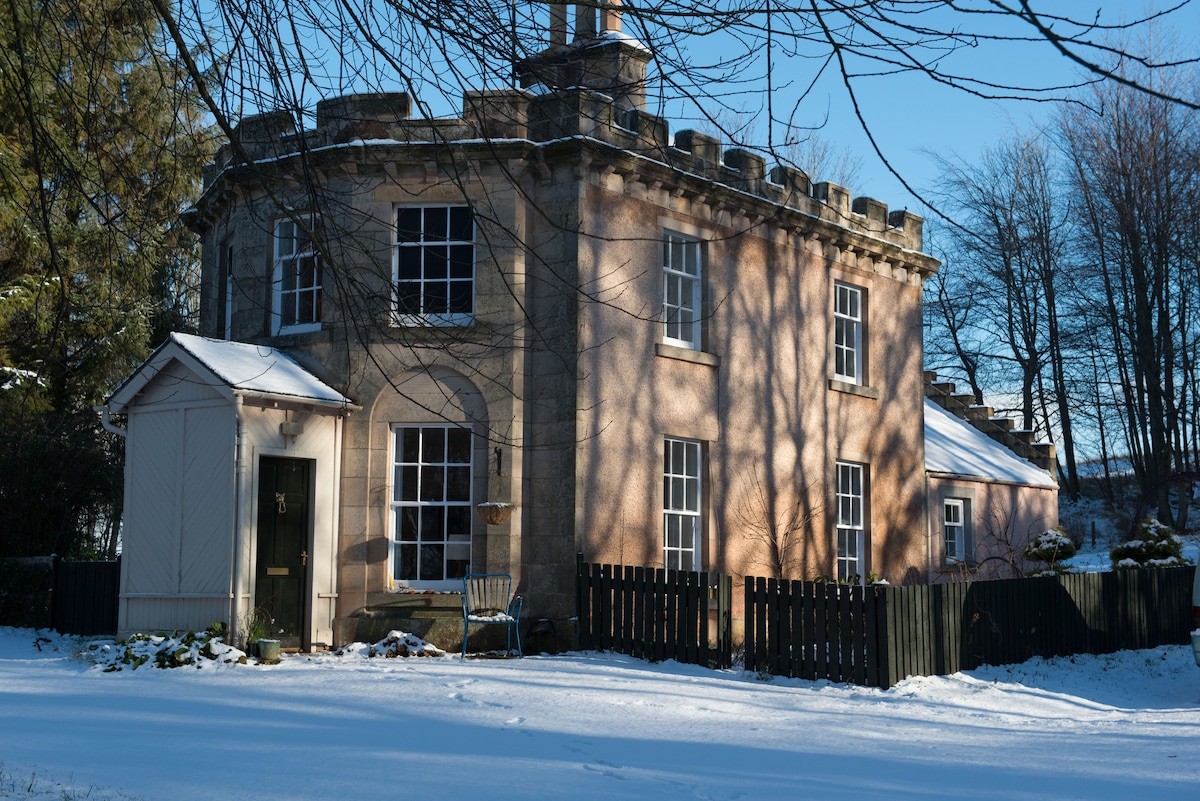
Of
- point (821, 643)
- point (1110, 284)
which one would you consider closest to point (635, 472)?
point (821, 643)

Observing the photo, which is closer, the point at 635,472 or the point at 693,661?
the point at 693,661

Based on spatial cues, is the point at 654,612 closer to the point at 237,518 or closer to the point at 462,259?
the point at 237,518

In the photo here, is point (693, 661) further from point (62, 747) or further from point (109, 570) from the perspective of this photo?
point (109, 570)

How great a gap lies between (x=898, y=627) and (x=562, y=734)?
4.86 meters

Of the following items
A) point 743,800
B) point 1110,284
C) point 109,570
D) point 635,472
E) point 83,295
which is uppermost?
point 1110,284

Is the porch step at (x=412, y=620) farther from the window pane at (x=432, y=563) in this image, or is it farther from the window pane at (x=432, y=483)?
the window pane at (x=432, y=483)

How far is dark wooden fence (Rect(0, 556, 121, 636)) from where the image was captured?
55.3 ft

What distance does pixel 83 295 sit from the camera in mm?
18828

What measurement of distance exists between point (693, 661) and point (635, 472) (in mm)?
3039

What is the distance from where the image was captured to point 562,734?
8648mm

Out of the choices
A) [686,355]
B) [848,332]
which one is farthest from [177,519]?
[848,332]

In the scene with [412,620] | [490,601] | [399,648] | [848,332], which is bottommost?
[399,648]

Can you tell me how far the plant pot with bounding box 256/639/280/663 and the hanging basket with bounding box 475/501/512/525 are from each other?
9.32ft

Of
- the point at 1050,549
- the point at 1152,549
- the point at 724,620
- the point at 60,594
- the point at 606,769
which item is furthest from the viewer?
the point at 1152,549
